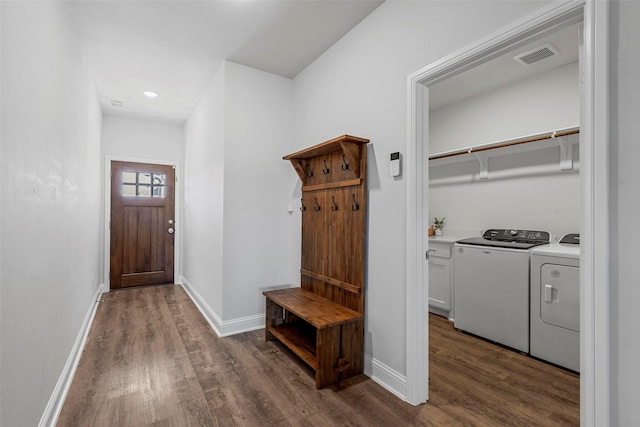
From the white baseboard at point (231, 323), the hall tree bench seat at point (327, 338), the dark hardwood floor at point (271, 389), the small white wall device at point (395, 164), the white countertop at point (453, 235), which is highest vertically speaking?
the small white wall device at point (395, 164)

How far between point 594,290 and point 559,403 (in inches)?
48.2

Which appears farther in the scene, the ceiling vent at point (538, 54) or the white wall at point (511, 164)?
the white wall at point (511, 164)

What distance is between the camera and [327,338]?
2094 mm

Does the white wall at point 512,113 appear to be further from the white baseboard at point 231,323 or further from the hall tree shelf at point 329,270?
the white baseboard at point 231,323

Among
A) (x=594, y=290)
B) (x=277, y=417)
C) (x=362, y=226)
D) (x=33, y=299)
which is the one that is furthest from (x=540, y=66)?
(x=33, y=299)

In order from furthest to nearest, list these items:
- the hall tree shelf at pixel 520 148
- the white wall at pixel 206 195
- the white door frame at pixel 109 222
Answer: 1. the white door frame at pixel 109 222
2. the white wall at pixel 206 195
3. the hall tree shelf at pixel 520 148

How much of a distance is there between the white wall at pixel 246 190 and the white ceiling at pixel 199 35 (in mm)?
264

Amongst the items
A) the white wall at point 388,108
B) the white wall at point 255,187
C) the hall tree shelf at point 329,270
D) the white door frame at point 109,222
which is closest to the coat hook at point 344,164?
the hall tree shelf at point 329,270

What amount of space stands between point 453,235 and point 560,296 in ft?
4.99

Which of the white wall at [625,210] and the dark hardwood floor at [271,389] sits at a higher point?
the white wall at [625,210]

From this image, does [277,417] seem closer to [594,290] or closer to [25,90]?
[594,290]

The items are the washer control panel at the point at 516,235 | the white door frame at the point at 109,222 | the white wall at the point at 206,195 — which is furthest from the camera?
→ the white door frame at the point at 109,222

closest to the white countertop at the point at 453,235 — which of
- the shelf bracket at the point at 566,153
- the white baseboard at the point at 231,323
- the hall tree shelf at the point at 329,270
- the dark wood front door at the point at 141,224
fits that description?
the shelf bracket at the point at 566,153

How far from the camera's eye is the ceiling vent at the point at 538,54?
2.52 meters
